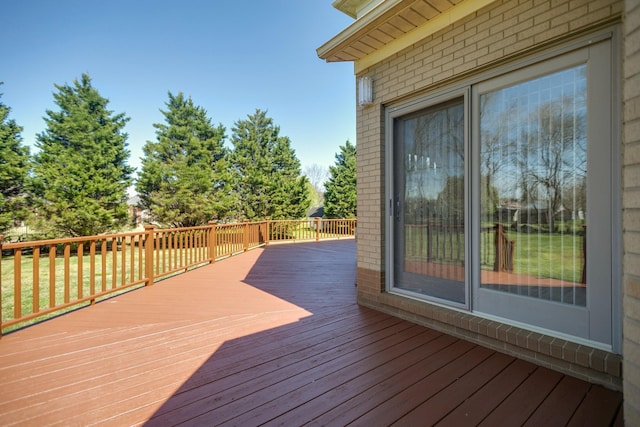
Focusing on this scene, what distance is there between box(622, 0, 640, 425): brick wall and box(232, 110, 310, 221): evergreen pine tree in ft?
59.3

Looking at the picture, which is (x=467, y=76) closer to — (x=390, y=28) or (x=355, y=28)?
(x=390, y=28)

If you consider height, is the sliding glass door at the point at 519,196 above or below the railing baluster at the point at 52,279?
above

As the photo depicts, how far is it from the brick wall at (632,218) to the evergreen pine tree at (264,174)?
18085mm

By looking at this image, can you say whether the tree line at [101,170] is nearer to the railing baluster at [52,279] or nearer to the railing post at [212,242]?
the railing post at [212,242]

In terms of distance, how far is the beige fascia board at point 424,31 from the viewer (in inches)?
92.8

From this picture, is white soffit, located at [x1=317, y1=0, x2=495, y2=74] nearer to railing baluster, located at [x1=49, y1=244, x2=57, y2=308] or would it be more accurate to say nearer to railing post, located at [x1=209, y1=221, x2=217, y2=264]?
railing baluster, located at [x1=49, y1=244, x2=57, y2=308]

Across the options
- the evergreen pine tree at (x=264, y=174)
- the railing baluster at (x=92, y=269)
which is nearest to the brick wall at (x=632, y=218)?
the railing baluster at (x=92, y=269)

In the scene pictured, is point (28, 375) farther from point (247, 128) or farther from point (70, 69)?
point (247, 128)

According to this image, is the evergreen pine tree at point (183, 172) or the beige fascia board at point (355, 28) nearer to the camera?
the beige fascia board at point (355, 28)

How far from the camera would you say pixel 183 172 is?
14.0 m

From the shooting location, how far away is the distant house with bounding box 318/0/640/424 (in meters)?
1.73

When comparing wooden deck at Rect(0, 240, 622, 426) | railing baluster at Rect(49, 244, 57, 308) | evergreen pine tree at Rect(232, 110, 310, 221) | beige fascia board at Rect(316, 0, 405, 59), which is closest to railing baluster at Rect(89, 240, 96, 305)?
wooden deck at Rect(0, 240, 622, 426)

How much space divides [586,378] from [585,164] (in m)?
1.31

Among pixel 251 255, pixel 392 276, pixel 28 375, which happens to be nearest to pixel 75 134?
pixel 251 255
